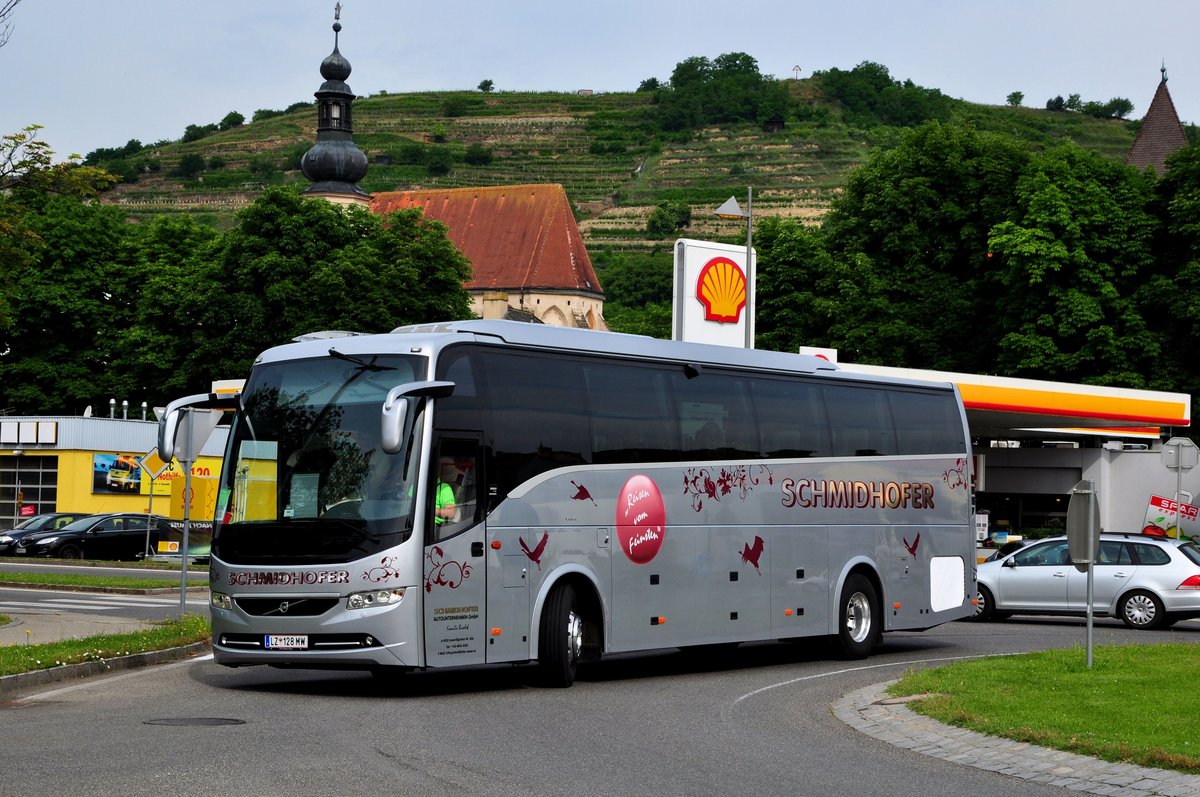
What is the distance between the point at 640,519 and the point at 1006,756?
609 cm

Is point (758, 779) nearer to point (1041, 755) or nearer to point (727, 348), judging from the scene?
point (1041, 755)

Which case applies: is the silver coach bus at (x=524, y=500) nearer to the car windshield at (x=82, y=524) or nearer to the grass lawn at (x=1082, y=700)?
the grass lawn at (x=1082, y=700)

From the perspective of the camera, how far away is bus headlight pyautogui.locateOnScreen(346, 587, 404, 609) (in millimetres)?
13930

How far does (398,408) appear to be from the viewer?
13008mm

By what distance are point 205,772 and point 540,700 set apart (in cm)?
519

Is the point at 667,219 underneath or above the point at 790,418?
above

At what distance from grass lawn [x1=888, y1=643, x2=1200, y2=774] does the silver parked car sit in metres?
7.37

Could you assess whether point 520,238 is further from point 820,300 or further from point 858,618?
point 858,618

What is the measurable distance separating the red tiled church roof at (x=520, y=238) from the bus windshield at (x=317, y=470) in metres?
107

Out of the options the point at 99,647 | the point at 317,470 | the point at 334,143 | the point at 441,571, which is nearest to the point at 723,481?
the point at 441,571

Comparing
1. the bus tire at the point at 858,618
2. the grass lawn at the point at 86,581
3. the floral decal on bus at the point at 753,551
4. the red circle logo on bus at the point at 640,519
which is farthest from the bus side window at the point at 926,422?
the grass lawn at the point at 86,581

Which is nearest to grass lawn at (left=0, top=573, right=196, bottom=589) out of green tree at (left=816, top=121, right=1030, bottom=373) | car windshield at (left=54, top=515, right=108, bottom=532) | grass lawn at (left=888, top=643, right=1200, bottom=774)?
car windshield at (left=54, top=515, right=108, bottom=532)

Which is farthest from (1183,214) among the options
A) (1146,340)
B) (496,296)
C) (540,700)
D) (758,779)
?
(496,296)

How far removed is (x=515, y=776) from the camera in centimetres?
970
